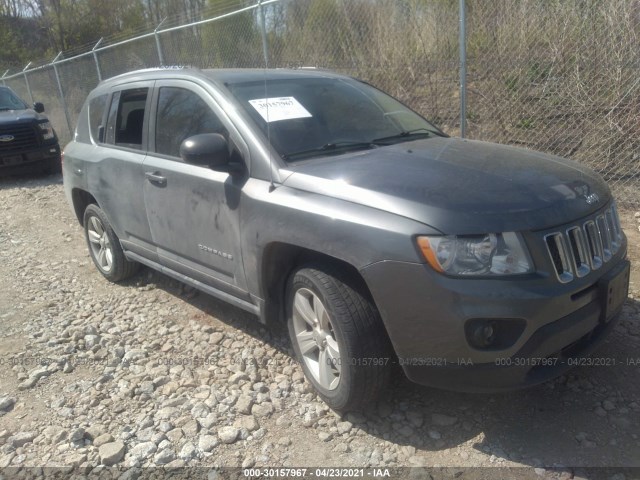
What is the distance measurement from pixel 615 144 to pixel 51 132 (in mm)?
9353

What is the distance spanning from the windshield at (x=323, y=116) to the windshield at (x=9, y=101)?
9.14 meters

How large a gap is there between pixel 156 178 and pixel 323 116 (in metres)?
1.21

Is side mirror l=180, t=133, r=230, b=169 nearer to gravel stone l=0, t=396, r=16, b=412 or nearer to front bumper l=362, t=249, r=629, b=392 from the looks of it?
front bumper l=362, t=249, r=629, b=392

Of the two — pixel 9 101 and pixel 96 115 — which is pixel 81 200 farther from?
pixel 9 101

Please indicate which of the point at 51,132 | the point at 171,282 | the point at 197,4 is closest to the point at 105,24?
the point at 197,4

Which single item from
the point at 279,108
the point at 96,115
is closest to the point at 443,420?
the point at 279,108

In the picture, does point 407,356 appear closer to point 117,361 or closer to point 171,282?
point 117,361

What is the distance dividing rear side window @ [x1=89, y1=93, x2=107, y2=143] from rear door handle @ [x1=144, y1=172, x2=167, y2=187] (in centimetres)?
107

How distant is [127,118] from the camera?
4.39 meters

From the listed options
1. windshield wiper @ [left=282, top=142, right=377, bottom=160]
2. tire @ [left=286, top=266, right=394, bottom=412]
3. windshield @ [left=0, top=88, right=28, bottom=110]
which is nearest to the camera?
tire @ [left=286, top=266, right=394, bottom=412]

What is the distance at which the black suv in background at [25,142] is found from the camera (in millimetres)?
9922

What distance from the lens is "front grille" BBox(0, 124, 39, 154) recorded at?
9.90m

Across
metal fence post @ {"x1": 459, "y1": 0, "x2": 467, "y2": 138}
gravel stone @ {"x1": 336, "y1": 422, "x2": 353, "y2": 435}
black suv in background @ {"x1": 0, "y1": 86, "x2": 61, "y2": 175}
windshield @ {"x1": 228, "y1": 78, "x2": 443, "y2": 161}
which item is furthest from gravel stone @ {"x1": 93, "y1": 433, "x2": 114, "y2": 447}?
black suv in background @ {"x1": 0, "y1": 86, "x2": 61, "y2": 175}

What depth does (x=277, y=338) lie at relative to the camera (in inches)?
151
